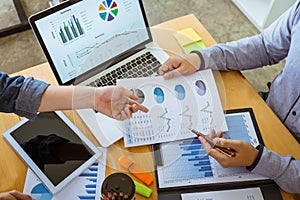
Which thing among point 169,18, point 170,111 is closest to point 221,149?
point 170,111

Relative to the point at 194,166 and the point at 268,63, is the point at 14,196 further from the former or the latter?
the point at 268,63

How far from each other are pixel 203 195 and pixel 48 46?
21.2 inches

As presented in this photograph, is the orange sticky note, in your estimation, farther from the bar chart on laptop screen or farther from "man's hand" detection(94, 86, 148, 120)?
the bar chart on laptop screen

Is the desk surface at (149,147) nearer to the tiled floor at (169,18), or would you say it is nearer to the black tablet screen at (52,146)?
the black tablet screen at (52,146)

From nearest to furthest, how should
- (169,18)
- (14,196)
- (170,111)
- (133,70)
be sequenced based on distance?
(14,196) → (170,111) → (133,70) → (169,18)

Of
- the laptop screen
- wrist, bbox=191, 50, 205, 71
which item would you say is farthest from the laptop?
wrist, bbox=191, 50, 205, 71

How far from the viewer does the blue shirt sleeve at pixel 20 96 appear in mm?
837

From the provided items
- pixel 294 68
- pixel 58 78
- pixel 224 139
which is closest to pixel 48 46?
pixel 58 78

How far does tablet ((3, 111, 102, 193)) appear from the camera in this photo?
0.82 meters

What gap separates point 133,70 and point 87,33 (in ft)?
0.54

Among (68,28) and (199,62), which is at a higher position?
(68,28)

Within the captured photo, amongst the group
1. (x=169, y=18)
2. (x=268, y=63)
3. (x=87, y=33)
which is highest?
(x=87, y=33)

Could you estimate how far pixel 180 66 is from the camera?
96 centimetres

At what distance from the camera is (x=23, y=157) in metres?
0.84
